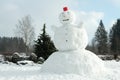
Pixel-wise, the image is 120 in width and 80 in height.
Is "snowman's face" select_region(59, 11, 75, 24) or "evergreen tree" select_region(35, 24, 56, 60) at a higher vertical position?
"snowman's face" select_region(59, 11, 75, 24)

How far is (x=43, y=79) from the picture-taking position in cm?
1157

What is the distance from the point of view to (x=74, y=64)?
12961 millimetres

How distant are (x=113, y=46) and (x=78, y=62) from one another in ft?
115

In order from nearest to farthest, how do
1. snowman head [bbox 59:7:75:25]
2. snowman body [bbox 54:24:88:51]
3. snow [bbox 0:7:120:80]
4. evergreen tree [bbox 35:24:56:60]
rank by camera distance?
1. snow [bbox 0:7:120:80]
2. snowman body [bbox 54:24:88:51]
3. snowman head [bbox 59:7:75:25]
4. evergreen tree [bbox 35:24:56:60]

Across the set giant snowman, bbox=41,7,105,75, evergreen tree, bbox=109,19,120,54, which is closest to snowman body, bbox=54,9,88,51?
giant snowman, bbox=41,7,105,75

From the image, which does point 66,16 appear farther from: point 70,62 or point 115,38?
point 115,38

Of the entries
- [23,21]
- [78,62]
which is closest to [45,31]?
[23,21]

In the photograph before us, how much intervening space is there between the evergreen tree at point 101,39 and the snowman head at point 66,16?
35615 millimetres

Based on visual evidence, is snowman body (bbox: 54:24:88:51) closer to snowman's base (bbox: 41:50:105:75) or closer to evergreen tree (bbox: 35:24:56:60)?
snowman's base (bbox: 41:50:105:75)

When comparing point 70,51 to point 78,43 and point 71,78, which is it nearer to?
point 78,43

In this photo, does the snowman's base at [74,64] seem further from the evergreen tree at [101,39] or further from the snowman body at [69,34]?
the evergreen tree at [101,39]

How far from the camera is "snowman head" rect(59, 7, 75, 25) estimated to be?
13930 mm

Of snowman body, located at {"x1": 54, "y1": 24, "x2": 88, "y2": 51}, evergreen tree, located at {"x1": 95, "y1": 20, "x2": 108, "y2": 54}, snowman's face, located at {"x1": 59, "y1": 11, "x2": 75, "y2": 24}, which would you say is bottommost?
evergreen tree, located at {"x1": 95, "y1": 20, "x2": 108, "y2": 54}

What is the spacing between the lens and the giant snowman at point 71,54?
1291 centimetres
